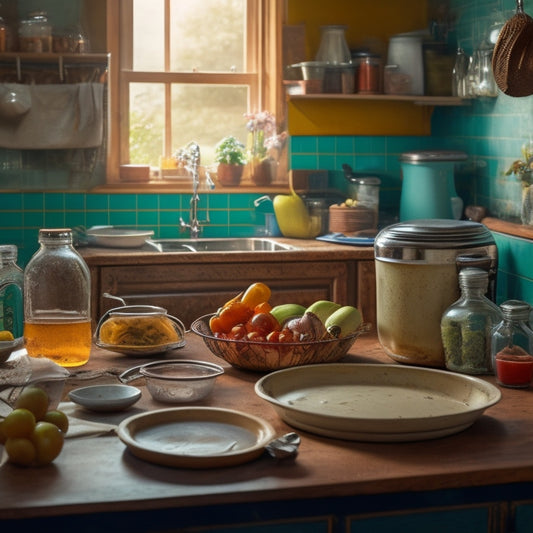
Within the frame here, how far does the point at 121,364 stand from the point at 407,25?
338cm

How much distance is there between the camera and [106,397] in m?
1.92

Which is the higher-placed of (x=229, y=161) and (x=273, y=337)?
(x=229, y=161)

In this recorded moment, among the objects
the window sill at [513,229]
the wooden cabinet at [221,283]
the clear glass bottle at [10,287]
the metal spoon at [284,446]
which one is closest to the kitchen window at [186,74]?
the wooden cabinet at [221,283]

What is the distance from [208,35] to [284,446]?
3852 millimetres

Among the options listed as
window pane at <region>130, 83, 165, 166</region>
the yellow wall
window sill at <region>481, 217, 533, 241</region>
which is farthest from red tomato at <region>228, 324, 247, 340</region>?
window pane at <region>130, 83, 165, 166</region>

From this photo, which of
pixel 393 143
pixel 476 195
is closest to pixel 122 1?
pixel 393 143

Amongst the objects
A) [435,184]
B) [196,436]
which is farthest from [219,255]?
[196,436]

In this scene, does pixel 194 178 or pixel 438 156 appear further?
pixel 194 178

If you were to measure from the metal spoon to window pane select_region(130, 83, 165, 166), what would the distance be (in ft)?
12.0

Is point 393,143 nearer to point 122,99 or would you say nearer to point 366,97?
point 366,97

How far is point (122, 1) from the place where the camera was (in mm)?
4977

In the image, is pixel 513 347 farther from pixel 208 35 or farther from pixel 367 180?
pixel 208 35

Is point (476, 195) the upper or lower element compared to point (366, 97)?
lower

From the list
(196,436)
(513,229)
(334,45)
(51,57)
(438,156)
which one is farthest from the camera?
(334,45)
